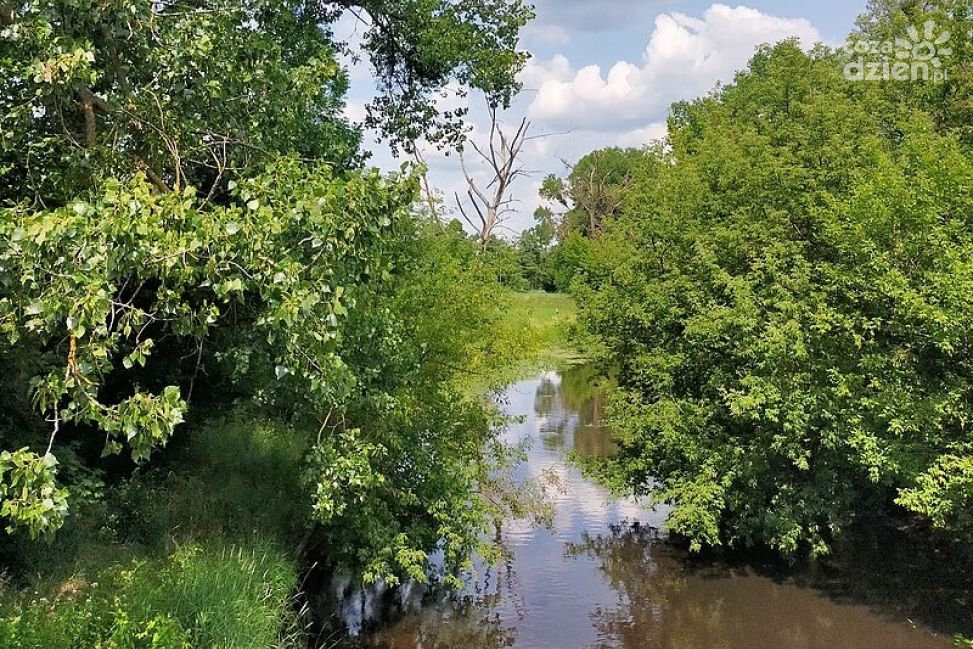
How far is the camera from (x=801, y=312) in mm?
12602

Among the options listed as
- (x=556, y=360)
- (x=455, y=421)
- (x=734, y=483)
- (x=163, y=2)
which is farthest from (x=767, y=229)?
(x=556, y=360)

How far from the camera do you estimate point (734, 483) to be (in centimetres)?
1406

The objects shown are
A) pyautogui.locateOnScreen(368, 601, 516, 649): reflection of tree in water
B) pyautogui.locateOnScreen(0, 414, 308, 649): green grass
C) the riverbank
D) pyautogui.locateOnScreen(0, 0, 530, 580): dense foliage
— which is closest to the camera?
pyautogui.locateOnScreen(0, 0, 530, 580): dense foliage

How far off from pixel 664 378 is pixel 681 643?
4.66 meters

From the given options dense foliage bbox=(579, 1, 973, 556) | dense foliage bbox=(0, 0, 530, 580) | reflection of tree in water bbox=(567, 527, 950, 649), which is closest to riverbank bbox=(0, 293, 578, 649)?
dense foliage bbox=(0, 0, 530, 580)

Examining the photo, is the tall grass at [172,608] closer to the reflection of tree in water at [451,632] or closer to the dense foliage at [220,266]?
the dense foliage at [220,266]

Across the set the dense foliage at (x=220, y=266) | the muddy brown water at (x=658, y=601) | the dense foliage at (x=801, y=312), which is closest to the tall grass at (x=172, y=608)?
the dense foliage at (x=220, y=266)

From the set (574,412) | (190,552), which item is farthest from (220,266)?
(574,412)

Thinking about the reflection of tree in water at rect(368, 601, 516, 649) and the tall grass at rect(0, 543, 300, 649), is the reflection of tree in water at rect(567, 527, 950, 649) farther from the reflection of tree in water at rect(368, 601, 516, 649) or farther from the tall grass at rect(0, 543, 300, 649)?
the tall grass at rect(0, 543, 300, 649)

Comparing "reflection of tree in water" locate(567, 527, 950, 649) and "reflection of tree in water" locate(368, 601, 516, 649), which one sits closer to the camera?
"reflection of tree in water" locate(368, 601, 516, 649)

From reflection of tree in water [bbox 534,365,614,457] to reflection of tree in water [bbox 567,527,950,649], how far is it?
4544 millimetres

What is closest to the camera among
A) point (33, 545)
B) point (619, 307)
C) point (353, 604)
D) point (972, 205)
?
point (33, 545)

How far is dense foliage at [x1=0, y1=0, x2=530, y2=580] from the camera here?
15.6 ft

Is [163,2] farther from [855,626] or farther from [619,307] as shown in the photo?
[855,626]
